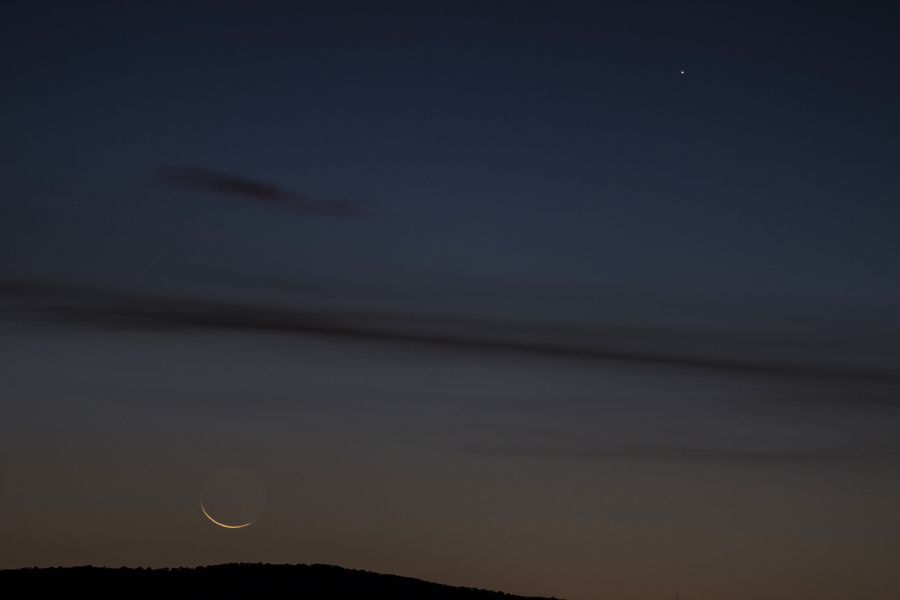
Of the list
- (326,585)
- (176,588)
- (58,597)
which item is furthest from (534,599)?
(58,597)

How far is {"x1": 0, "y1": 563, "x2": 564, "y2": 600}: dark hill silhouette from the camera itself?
46.2 meters

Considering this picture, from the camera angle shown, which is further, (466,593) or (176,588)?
(466,593)

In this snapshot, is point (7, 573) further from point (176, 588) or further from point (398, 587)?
point (398, 587)

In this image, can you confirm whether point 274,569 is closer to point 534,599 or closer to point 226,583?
point 226,583

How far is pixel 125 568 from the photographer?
48344 mm

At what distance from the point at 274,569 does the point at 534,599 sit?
8944 millimetres

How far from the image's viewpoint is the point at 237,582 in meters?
47.1

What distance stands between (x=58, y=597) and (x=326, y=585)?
326 inches

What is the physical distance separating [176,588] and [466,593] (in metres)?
9.76

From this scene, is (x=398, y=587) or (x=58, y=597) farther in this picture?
(x=398, y=587)

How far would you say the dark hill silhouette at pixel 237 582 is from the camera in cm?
4622

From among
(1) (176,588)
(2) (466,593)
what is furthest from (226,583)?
(2) (466,593)

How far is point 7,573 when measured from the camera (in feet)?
158

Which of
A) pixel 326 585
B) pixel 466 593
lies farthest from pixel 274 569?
pixel 466 593
